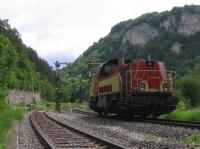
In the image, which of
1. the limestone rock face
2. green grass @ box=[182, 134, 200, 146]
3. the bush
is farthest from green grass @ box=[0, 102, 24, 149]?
the limestone rock face

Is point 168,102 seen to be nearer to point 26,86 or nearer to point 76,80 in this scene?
point 26,86

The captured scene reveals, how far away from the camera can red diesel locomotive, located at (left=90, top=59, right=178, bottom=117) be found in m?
24.3

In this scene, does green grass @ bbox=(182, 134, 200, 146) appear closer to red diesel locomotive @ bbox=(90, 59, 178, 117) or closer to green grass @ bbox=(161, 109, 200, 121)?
red diesel locomotive @ bbox=(90, 59, 178, 117)

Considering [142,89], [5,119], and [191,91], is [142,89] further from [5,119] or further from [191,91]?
[191,91]

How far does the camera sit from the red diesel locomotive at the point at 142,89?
2428cm

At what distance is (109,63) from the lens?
31469mm

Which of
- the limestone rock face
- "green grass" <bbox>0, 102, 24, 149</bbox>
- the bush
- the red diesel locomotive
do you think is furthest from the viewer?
the limestone rock face

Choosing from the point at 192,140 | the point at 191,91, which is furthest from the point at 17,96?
the point at 192,140

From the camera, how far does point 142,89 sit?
979 inches

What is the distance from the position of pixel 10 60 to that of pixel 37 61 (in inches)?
5054

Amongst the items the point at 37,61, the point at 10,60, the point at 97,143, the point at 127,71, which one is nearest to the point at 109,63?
the point at 127,71

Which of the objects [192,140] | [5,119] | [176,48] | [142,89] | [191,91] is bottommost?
[192,140]

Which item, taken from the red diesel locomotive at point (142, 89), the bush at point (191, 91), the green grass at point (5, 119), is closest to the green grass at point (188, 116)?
the red diesel locomotive at point (142, 89)

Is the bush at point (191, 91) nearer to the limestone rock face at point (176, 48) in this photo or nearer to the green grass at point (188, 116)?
the green grass at point (188, 116)
